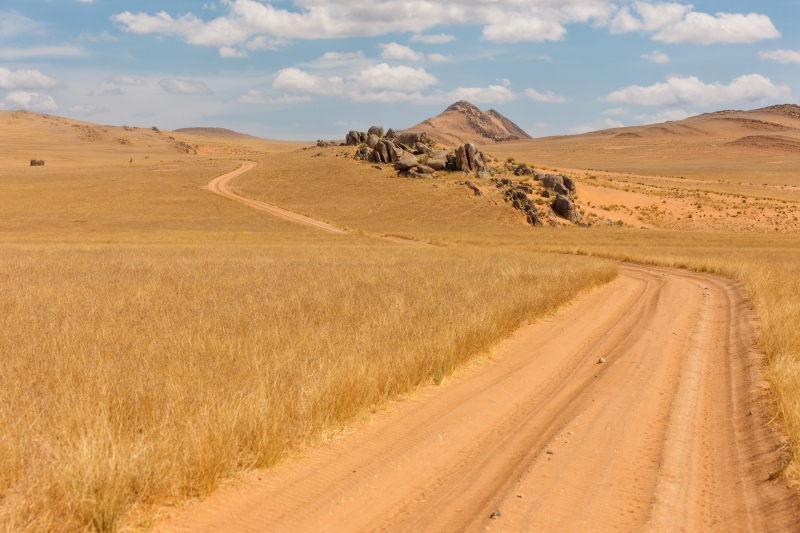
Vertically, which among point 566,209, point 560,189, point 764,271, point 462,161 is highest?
point 462,161

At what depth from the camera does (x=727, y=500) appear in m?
5.34

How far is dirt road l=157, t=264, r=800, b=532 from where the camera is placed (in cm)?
499

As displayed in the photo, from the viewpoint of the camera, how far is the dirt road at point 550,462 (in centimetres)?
499

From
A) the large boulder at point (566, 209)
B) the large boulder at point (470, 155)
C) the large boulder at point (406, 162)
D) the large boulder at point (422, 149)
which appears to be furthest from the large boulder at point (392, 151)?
the large boulder at point (566, 209)

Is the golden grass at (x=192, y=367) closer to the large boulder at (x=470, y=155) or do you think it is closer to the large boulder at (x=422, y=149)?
the large boulder at (x=470, y=155)

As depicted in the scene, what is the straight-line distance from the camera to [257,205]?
62.9 m

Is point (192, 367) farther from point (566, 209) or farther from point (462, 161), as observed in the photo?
point (462, 161)

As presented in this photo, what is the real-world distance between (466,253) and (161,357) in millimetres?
23277

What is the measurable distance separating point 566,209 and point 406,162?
888 inches

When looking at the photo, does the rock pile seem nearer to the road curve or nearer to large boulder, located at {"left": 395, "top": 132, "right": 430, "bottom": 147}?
the road curve

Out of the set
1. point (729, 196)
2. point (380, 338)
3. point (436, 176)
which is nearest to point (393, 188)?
point (436, 176)

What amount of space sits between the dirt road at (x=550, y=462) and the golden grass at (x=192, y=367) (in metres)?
0.37

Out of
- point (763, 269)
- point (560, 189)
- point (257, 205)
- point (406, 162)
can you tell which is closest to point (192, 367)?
point (763, 269)

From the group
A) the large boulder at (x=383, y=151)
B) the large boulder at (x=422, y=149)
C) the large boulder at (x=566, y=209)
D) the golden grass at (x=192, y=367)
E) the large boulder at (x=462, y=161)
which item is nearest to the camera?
the golden grass at (x=192, y=367)
